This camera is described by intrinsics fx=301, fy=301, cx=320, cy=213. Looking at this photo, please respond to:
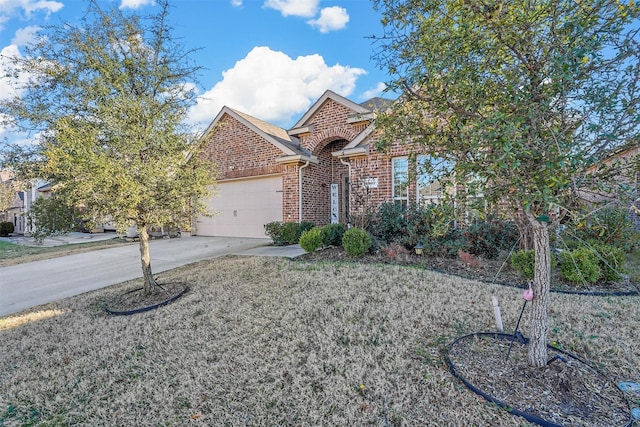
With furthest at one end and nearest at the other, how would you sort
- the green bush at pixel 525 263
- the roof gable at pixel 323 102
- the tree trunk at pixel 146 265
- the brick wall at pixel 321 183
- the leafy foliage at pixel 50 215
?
1. the brick wall at pixel 321 183
2. the roof gable at pixel 323 102
3. the tree trunk at pixel 146 265
4. the green bush at pixel 525 263
5. the leafy foliage at pixel 50 215

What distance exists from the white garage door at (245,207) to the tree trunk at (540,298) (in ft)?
29.5

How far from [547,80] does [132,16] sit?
578 centimetres

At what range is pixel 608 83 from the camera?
6.17 ft

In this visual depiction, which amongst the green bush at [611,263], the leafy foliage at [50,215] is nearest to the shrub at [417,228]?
the green bush at [611,263]

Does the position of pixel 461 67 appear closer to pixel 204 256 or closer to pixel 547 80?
pixel 547 80

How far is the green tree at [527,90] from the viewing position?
1.79 m

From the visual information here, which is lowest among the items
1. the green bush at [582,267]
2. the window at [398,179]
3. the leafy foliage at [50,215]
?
the green bush at [582,267]

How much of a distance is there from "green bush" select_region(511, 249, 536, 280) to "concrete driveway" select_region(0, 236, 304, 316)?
462 cm

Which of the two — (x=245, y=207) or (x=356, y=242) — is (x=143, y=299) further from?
(x=245, y=207)

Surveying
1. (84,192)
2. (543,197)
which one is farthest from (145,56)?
(543,197)

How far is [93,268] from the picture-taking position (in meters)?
7.78

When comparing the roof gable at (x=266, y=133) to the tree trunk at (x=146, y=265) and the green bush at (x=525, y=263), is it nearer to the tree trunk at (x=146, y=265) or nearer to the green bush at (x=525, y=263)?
the tree trunk at (x=146, y=265)

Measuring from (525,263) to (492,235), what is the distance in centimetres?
152

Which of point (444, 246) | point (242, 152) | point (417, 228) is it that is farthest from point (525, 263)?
point (242, 152)
